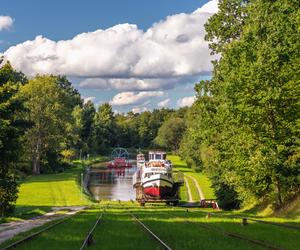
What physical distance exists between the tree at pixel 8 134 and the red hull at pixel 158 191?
19.6 meters

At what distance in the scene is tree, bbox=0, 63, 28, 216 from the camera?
33.0 metres

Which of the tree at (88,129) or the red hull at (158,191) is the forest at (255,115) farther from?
the tree at (88,129)

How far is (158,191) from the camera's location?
5359cm

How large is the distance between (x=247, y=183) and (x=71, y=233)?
19249 mm

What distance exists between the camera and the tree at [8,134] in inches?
1300

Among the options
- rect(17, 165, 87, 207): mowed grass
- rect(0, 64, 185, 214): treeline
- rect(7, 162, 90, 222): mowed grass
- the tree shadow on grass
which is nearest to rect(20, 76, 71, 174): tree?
rect(0, 64, 185, 214): treeline

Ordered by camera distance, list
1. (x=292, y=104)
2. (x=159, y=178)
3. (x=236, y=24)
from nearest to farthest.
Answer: (x=292, y=104)
(x=236, y=24)
(x=159, y=178)

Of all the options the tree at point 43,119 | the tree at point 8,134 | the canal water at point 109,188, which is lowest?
the canal water at point 109,188

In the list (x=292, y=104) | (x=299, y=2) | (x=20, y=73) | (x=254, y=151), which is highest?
(x=20, y=73)

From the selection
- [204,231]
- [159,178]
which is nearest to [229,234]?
[204,231]

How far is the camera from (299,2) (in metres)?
36.6

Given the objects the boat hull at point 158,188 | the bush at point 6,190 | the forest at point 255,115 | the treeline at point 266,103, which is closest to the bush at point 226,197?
the boat hull at point 158,188

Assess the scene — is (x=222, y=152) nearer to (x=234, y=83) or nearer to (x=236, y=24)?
(x=234, y=83)

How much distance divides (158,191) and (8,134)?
23.9 metres
